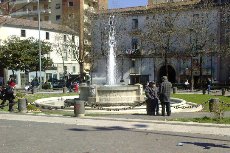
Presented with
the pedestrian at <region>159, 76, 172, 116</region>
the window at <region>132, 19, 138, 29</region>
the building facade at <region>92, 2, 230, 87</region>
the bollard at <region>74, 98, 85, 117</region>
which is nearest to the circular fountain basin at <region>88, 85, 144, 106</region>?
the bollard at <region>74, 98, 85, 117</region>

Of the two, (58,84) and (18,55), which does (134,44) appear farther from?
(18,55)

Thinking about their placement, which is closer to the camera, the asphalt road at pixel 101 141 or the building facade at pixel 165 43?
the asphalt road at pixel 101 141

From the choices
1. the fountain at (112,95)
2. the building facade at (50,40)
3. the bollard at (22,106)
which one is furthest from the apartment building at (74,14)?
the bollard at (22,106)

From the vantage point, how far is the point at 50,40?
65.9 m

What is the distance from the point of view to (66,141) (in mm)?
11734

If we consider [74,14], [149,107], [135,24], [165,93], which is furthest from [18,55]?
[165,93]

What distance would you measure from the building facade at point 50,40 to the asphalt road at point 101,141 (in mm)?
44956

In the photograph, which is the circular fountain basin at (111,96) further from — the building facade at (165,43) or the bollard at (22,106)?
the building facade at (165,43)

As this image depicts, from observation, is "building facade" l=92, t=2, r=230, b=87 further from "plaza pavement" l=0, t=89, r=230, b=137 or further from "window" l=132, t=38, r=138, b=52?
"plaza pavement" l=0, t=89, r=230, b=137

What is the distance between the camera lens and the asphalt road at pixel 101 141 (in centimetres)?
1039

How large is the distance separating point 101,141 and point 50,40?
55.6 m

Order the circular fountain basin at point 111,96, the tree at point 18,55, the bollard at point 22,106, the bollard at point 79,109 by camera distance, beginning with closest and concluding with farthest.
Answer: the bollard at point 79,109, the bollard at point 22,106, the circular fountain basin at point 111,96, the tree at point 18,55

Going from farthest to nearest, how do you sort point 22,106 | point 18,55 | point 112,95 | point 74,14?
point 74,14 → point 18,55 → point 112,95 → point 22,106

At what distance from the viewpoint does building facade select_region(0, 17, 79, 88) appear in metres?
59.3
